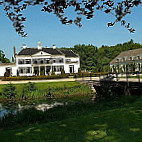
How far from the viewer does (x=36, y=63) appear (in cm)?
4903

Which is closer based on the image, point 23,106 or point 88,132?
point 88,132

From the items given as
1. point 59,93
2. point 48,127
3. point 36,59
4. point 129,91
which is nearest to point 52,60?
point 36,59

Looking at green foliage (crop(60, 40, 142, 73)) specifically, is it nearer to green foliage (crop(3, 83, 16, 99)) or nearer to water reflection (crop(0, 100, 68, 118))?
green foliage (crop(3, 83, 16, 99))

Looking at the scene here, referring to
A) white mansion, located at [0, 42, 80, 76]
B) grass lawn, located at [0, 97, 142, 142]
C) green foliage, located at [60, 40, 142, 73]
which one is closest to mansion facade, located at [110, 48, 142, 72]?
green foliage, located at [60, 40, 142, 73]

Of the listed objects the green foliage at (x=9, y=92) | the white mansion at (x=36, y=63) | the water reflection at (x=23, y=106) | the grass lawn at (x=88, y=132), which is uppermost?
the white mansion at (x=36, y=63)

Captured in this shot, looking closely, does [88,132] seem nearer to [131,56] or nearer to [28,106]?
[28,106]

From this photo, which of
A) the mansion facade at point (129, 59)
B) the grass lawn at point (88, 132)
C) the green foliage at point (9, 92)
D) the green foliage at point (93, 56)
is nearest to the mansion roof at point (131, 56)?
the mansion facade at point (129, 59)

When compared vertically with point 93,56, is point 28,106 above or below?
below

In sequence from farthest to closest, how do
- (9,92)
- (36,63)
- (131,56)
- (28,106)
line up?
(131,56)
(36,63)
(9,92)
(28,106)

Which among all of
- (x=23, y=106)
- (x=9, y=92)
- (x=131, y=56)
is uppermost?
(x=131, y=56)

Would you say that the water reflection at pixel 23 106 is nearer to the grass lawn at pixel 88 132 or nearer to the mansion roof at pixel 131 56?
the grass lawn at pixel 88 132

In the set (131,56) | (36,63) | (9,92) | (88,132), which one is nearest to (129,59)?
(131,56)

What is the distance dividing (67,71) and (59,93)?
2952cm

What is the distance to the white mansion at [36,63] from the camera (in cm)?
4778
